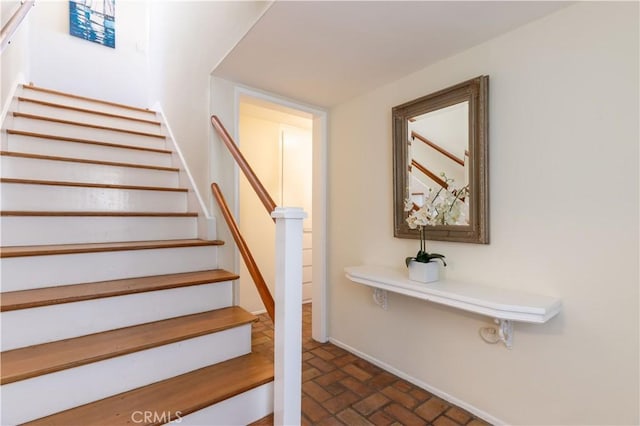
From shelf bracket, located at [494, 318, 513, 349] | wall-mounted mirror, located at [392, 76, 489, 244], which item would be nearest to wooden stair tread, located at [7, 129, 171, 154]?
wall-mounted mirror, located at [392, 76, 489, 244]

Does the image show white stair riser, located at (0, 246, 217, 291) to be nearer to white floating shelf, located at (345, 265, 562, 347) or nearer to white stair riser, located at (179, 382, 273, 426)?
white stair riser, located at (179, 382, 273, 426)

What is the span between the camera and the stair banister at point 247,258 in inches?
53.9

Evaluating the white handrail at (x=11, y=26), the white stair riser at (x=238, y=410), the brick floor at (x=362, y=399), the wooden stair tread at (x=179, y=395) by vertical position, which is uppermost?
the white handrail at (x=11, y=26)

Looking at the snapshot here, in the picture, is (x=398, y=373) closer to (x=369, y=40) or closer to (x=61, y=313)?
(x=61, y=313)

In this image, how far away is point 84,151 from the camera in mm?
2273

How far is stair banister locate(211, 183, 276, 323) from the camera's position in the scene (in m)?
1.37

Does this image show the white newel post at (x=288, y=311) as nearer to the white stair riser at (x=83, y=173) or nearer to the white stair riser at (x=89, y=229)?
the white stair riser at (x=89, y=229)

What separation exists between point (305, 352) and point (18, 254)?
6.34ft

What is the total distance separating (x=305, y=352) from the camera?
2416 millimetres

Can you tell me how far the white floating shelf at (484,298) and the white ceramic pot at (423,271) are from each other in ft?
0.10

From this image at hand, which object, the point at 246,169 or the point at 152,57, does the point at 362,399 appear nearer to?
the point at 246,169

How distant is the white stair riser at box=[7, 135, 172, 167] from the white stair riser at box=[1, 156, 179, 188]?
0.24 m

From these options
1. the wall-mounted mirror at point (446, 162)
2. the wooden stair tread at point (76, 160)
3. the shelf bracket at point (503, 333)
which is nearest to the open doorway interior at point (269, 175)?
the wooden stair tread at point (76, 160)

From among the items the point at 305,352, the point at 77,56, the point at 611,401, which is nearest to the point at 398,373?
the point at 305,352
